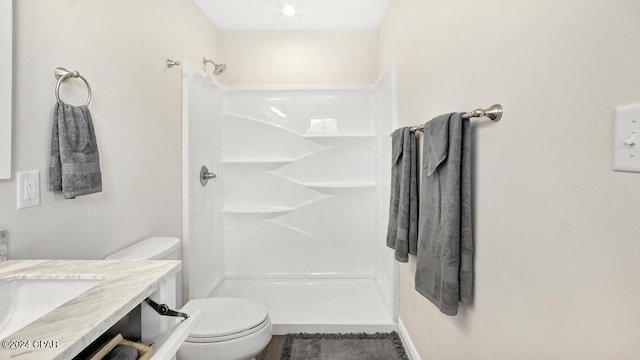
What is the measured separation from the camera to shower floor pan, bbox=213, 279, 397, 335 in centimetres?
227

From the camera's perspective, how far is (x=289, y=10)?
8.57 ft

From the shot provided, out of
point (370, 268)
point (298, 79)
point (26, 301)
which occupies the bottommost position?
point (370, 268)

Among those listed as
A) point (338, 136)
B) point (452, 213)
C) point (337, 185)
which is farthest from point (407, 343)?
point (338, 136)

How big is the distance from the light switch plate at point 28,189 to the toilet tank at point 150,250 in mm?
442

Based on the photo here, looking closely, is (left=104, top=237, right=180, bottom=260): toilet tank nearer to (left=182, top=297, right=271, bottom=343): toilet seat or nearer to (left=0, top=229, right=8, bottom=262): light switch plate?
(left=182, top=297, right=271, bottom=343): toilet seat

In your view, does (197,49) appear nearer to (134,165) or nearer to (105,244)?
(134,165)

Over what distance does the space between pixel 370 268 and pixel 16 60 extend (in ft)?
9.09

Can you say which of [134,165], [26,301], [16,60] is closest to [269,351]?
[134,165]

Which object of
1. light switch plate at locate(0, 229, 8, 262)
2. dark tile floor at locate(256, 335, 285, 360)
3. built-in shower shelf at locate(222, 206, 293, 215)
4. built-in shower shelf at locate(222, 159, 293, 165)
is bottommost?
dark tile floor at locate(256, 335, 285, 360)

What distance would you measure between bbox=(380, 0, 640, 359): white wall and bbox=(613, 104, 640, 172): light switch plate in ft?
0.06

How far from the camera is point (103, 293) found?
0.74 meters

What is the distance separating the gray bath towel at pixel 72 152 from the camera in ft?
3.82

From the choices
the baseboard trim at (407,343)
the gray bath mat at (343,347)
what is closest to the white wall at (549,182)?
the baseboard trim at (407,343)

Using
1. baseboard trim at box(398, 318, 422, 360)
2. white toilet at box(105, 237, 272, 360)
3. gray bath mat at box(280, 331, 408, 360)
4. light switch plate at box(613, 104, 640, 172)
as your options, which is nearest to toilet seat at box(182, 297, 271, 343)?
white toilet at box(105, 237, 272, 360)
